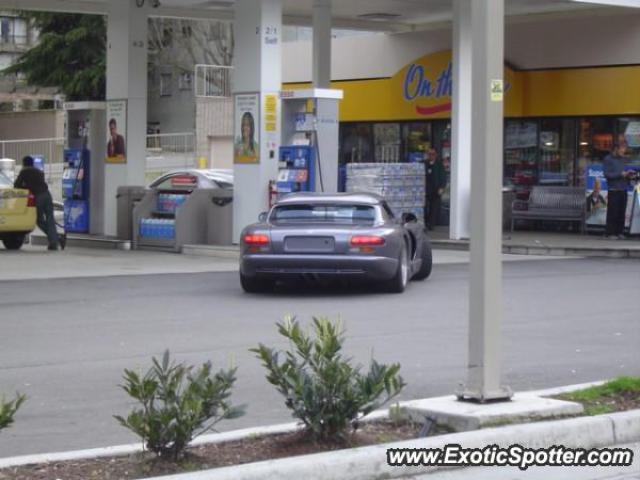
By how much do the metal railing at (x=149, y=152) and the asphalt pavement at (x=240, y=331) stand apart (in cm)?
2826

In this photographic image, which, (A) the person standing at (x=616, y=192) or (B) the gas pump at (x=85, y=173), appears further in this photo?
(B) the gas pump at (x=85, y=173)

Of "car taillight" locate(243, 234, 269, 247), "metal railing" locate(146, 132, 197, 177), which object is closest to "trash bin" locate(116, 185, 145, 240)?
"car taillight" locate(243, 234, 269, 247)

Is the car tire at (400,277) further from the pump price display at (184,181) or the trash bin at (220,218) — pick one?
the pump price display at (184,181)

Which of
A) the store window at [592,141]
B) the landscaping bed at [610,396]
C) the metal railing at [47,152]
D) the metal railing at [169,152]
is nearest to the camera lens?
the landscaping bed at [610,396]

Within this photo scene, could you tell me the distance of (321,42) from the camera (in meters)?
29.5

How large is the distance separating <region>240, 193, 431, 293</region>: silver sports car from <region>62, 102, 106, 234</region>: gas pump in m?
12.1

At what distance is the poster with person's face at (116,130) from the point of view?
2695 centimetres

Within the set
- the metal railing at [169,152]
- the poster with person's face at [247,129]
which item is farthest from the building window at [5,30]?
the poster with person's face at [247,129]

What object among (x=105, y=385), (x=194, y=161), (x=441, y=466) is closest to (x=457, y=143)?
(x=105, y=385)

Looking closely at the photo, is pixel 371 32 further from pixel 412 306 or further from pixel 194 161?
pixel 412 306

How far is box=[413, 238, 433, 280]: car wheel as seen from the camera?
18.3 meters

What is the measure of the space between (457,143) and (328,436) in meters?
19.3

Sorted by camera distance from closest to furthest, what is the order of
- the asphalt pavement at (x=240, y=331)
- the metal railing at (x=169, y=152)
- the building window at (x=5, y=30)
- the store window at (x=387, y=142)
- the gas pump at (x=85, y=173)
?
the asphalt pavement at (x=240, y=331) → the gas pump at (x=85, y=173) → the store window at (x=387, y=142) → the metal railing at (x=169, y=152) → the building window at (x=5, y=30)

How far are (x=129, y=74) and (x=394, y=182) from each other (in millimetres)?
6134
